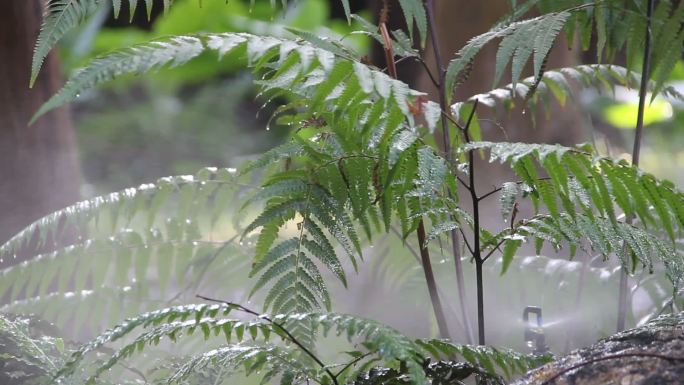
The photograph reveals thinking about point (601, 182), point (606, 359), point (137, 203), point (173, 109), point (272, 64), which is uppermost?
point (272, 64)

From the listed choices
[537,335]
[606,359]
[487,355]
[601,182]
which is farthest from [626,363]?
[537,335]

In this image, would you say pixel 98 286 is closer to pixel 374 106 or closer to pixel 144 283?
pixel 144 283

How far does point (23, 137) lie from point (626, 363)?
2.26 meters

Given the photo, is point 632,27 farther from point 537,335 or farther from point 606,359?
point 606,359

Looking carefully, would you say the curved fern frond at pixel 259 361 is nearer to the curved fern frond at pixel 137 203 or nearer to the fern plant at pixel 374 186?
the fern plant at pixel 374 186

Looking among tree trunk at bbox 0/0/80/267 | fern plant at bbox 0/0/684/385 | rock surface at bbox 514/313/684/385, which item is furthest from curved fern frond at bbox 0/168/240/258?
rock surface at bbox 514/313/684/385

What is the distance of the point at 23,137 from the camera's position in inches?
105

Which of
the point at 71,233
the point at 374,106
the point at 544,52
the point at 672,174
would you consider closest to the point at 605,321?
the point at 544,52

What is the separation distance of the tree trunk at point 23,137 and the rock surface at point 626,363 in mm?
2073

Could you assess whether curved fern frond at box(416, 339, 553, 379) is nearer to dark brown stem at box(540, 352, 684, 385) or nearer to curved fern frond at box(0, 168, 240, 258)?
dark brown stem at box(540, 352, 684, 385)

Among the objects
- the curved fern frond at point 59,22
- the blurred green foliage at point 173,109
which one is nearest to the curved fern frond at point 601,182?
the curved fern frond at point 59,22

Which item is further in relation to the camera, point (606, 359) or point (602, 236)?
point (602, 236)

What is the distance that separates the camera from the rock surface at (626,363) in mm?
841

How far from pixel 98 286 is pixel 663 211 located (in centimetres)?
128
